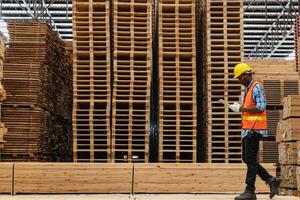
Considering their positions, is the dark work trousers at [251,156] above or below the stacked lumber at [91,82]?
below

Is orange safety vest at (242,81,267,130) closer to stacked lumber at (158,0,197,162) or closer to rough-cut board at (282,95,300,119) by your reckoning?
stacked lumber at (158,0,197,162)

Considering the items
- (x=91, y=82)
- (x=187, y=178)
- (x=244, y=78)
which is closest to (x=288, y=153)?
(x=187, y=178)

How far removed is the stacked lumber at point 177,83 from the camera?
380 inches

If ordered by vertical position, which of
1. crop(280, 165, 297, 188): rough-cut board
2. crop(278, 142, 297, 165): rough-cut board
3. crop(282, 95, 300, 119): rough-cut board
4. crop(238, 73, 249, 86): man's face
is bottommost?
crop(280, 165, 297, 188): rough-cut board

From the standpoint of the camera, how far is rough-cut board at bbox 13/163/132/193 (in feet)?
27.4

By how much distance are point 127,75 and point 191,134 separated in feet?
5.22

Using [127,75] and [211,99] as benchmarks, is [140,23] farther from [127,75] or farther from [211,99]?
[211,99]

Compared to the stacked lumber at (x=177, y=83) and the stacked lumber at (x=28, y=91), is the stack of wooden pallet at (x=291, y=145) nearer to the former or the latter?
the stacked lumber at (x=177, y=83)

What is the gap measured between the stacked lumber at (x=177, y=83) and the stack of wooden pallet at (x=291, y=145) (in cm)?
218

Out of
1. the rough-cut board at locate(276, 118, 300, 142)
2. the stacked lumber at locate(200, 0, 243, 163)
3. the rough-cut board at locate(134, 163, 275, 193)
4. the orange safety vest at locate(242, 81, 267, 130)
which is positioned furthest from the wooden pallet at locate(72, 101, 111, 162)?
the rough-cut board at locate(276, 118, 300, 142)

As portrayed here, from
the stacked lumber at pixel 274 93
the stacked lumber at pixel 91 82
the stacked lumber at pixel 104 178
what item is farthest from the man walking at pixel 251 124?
the stacked lumber at pixel 274 93

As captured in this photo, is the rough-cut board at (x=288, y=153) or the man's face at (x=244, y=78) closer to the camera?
the man's face at (x=244, y=78)

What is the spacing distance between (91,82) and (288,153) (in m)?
4.38

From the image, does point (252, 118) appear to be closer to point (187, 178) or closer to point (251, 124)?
point (251, 124)
